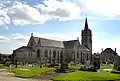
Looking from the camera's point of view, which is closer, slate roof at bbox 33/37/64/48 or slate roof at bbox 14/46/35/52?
slate roof at bbox 14/46/35/52

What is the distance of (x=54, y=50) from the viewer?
397 feet

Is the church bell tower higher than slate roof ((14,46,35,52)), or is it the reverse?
the church bell tower

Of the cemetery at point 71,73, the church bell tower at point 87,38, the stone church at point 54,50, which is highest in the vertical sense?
the church bell tower at point 87,38

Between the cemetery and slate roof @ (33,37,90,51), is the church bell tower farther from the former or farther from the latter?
the cemetery

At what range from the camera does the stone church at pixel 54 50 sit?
108062 mm

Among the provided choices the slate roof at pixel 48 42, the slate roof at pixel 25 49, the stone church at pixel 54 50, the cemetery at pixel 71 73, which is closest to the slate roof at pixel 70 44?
the stone church at pixel 54 50

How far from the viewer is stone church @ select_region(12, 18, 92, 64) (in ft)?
355

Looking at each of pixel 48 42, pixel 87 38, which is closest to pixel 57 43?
pixel 48 42

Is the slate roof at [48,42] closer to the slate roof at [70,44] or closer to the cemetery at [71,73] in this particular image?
the slate roof at [70,44]

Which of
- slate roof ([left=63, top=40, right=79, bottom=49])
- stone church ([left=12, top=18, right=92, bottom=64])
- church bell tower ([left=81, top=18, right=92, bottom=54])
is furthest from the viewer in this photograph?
church bell tower ([left=81, top=18, right=92, bottom=54])

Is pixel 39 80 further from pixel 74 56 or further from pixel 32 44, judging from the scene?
pixel 74 56

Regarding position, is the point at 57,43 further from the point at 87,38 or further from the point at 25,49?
the point at 25,49

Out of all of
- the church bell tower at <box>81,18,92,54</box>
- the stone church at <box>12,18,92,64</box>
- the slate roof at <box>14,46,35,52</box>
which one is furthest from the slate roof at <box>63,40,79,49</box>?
the slate roof at <box>14,46,35,52</box>

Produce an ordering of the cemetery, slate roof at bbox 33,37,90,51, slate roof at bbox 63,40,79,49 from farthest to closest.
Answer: slate roof at bbox 63,40,79,49, slate roof at bbox 33,37,90,51, the cemetery
